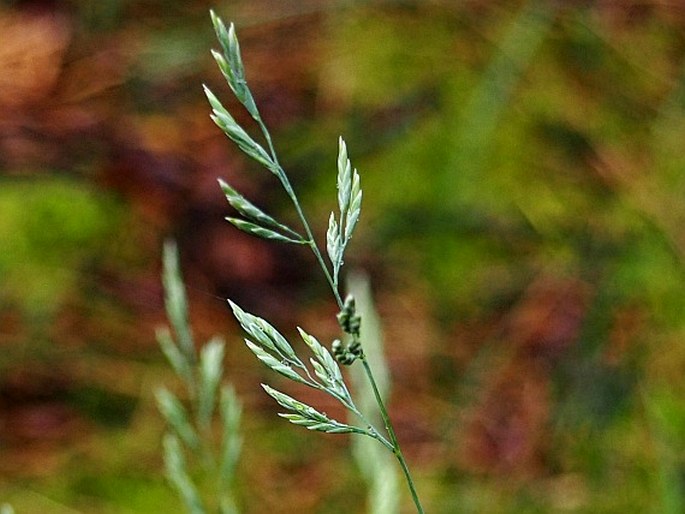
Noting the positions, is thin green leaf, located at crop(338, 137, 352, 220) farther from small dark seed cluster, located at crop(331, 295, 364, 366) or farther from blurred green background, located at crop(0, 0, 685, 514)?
blurred green background, located at crop(0, 0, 685, 514)

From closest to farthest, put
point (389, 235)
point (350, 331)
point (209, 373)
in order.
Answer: point (350, 331)
point (209, 373)
point (389, 235)

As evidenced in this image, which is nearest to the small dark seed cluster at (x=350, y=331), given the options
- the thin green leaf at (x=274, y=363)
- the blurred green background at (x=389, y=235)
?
the thin green leaf at (x=274, y=363)

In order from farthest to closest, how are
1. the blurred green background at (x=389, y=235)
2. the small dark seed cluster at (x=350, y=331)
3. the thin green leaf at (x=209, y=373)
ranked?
the blurred green background at (x=389, y=235), the thin green leaf at (x=209, y=373), the small dark seed cluster at (x=350, y=331)

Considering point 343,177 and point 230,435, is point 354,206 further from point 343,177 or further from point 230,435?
point 230,435

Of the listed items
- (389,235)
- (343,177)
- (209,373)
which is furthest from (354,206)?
(389,235)

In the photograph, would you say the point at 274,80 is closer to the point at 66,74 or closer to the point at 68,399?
the point at 66,74

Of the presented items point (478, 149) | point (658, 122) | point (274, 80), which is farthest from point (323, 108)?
point (658, 122)

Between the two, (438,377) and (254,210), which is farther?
(438,377)

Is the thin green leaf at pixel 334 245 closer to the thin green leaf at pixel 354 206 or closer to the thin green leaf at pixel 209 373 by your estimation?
the thin green leaf at pixel 354 206
